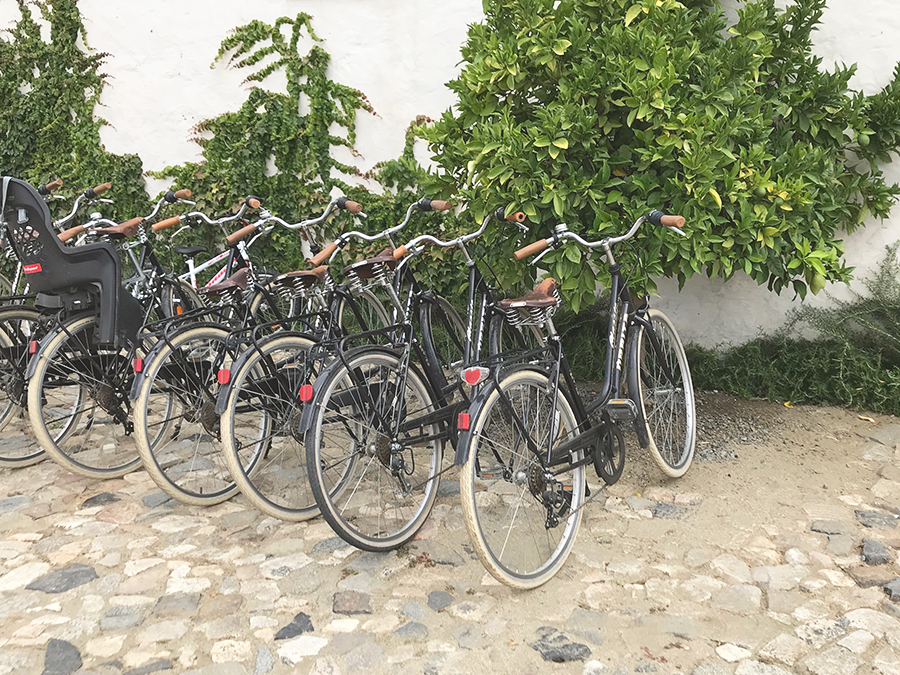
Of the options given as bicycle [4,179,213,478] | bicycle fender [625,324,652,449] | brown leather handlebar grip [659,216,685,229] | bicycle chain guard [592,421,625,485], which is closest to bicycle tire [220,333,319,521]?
bicycle [4,179,213,478]

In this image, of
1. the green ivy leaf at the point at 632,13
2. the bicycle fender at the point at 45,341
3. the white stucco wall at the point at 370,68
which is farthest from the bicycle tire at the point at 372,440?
the white stucco wall at the point at 370,68

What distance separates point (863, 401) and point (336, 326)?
3.31 metres

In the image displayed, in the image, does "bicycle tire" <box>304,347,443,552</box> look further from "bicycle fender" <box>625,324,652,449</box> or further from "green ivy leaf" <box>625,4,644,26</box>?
"green ivy leaf" <box>625,4,644,26</box>

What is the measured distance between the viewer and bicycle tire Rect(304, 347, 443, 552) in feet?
10.4

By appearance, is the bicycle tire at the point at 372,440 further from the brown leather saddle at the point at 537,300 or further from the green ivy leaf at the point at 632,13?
the green ivy leaf at the point at 632,13

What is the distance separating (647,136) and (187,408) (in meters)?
2.83

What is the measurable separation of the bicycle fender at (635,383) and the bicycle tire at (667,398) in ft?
0.24

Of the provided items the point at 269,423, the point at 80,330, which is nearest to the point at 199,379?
the point at 269,423

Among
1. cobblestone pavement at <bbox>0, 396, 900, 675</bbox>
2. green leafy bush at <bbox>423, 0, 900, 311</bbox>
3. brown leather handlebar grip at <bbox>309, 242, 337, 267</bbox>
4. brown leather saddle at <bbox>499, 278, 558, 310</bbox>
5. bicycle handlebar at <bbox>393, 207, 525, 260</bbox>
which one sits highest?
green leafy bush at <bbox>423, 0, 900, 311</bbox>

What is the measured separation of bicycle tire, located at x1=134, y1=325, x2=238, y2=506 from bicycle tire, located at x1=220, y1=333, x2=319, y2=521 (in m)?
0.15

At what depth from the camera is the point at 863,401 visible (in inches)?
187

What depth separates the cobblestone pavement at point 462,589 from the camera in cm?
269

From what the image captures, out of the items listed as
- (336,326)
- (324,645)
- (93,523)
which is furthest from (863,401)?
(93,523)

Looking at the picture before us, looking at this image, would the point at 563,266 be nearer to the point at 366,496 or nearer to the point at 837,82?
the point at 366,496
